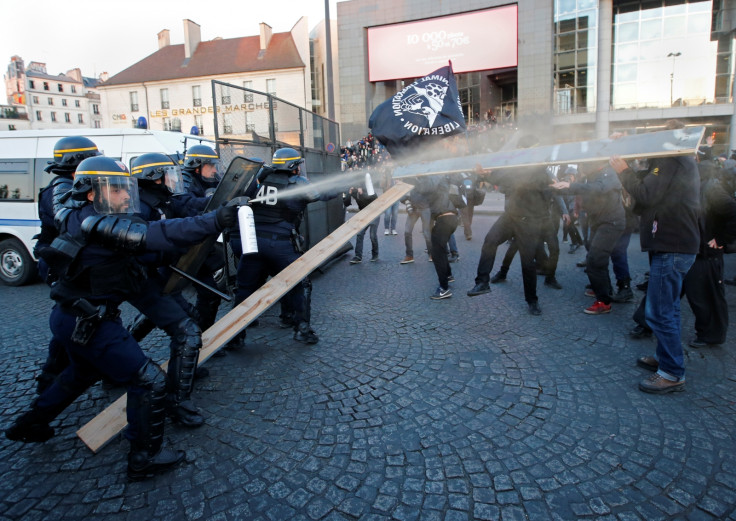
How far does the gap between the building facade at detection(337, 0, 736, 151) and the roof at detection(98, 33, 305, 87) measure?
14.0 metres

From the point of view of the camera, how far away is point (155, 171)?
11.7ft

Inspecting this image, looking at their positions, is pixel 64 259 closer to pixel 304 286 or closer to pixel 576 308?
pixel 304 286

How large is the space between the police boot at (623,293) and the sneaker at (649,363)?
2.08 metres

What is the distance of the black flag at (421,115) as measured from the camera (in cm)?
512

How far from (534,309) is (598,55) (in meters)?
26.8

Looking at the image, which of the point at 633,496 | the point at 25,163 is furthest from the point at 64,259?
the point at 25,163

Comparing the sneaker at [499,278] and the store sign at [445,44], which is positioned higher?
the store sign at [445,44]

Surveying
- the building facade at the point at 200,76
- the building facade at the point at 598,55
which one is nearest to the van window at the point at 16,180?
the building facade at the point at 598,55

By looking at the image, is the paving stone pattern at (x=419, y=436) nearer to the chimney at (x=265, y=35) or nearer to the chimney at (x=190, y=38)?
the chimney at (x=265, y=35)

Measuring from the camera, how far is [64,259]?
8.55ft

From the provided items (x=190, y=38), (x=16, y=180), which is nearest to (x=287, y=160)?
(x=16, y=180)

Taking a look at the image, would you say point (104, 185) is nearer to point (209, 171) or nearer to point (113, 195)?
point (113, 195)

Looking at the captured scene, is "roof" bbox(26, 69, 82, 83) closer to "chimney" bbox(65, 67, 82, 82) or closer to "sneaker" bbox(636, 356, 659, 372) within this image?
"chimney" bbox(65, 67, 82, 82)

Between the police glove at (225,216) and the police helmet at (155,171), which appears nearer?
the police glove at (225,216)
